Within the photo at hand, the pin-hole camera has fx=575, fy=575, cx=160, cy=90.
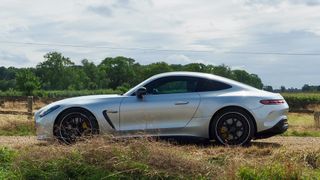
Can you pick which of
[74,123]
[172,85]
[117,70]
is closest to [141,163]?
[74,123]

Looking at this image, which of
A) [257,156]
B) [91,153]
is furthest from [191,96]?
[91,153]

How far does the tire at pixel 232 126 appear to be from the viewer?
9.74 m

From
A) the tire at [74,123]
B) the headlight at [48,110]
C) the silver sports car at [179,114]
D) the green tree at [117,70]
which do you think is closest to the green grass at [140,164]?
the silver sports car at [179,114]

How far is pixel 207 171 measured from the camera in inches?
274

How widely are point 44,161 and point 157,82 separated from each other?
3.42m

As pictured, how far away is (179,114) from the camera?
9930 millimetres

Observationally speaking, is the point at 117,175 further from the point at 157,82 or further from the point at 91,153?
the point at 157,82

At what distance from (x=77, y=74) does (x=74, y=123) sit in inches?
4296

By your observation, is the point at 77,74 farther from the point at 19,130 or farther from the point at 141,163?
the point at 141,163

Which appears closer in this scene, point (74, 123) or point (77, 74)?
point (74, 123)

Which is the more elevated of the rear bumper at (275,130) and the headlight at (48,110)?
the headlight at (48,110)

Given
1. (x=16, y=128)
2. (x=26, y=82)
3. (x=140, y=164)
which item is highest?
(x=26, y=82)

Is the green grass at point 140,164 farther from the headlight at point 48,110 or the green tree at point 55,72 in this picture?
the green tree at point 55,72

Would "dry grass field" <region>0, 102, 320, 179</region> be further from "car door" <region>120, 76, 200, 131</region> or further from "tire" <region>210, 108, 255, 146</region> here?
"car door" <region>120, 76, 200, 131</region>
